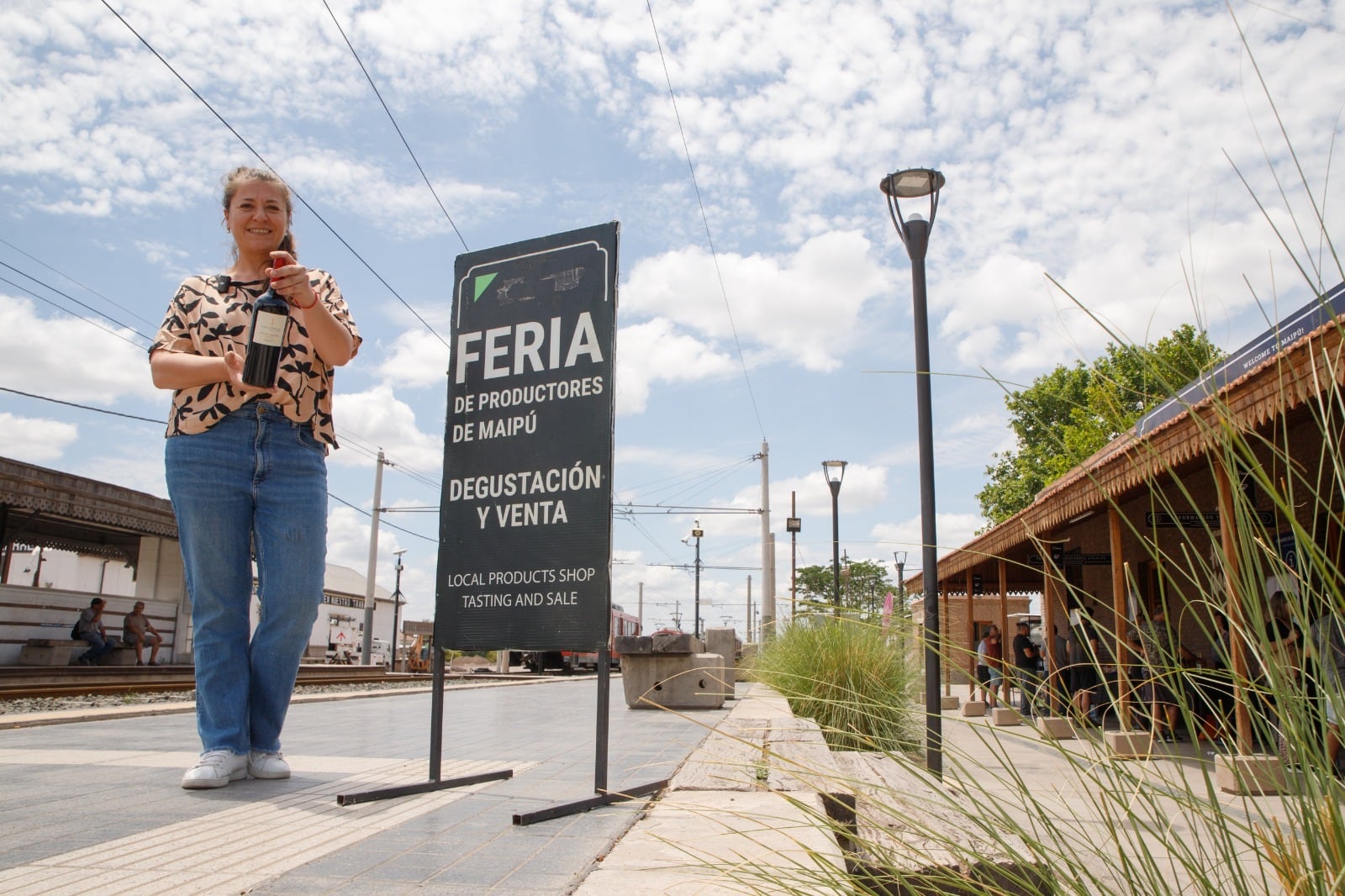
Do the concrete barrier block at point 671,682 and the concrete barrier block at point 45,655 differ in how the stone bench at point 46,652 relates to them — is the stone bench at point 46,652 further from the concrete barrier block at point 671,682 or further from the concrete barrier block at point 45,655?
the concrete barrier block at point 671,682

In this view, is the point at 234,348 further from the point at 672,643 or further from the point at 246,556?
the point at 672,643

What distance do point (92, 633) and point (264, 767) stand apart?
15803 mm

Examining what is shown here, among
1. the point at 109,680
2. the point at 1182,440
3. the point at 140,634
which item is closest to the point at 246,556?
the point at 1182,440

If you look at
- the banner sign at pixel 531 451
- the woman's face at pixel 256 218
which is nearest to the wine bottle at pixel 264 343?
the woman's face at pixel 256 218

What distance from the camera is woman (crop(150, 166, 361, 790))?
328cm

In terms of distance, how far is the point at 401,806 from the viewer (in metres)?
3.17

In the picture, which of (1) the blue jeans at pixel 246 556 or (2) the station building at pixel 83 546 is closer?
(1) the blue jeans at pixel 246 556

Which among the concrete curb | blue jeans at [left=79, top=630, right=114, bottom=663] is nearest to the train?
blue jeans at [left=79, top=630, right=114, bottom=663]

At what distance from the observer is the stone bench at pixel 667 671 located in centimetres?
902

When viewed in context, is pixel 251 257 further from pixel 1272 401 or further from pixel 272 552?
pixel 1272 401

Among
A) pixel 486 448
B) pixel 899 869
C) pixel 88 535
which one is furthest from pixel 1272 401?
pixel 88 535

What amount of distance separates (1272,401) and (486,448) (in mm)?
3742

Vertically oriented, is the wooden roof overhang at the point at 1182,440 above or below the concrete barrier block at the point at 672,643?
above

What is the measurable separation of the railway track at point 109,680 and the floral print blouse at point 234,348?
889 centimetres
